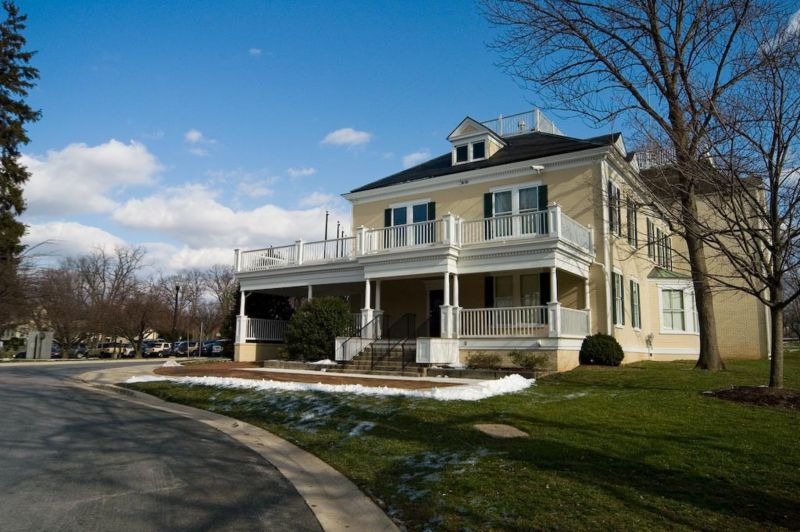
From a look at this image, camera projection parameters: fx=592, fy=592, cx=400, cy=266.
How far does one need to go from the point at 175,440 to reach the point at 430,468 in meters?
4.36

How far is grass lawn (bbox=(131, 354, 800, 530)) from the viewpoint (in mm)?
5145

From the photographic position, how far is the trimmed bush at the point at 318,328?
20.1 m

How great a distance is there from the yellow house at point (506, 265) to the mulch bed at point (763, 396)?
5.03m

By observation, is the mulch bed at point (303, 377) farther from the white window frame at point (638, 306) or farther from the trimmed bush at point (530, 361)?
the white window frame at point (638, 306)

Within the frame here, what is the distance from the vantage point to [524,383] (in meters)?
13.9

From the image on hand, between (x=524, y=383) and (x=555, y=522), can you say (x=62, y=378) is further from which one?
(x=555, y=522)

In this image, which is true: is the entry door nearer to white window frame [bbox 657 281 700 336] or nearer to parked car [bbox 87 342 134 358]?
white window frame [bbox 657 281 700 336]

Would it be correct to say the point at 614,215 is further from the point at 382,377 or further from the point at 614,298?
the point at 382,377

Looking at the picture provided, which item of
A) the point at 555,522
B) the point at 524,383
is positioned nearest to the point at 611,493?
the point at 555,522

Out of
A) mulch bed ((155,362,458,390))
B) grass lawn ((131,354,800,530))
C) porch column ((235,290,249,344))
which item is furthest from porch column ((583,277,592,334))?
porch column ((235,290,249,344))

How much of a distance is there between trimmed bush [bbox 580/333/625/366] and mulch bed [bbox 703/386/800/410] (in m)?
5.98

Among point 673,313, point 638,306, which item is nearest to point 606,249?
point 638,306

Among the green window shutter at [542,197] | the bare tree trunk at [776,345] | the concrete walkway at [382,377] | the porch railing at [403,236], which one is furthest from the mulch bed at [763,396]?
the green window shutter at [542,197]

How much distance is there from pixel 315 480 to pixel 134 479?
1982 mm
